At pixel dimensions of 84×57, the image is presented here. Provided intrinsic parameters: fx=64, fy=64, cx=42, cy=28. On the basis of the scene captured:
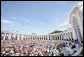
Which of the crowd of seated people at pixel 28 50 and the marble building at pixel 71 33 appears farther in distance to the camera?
the marble building at pixel 71 33

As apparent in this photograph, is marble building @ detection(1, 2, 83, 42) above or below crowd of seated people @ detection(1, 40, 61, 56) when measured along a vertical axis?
above

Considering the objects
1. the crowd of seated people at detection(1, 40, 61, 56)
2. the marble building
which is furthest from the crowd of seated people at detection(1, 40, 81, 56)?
the marble building

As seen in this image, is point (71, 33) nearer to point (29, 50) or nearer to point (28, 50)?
point (29, 50)

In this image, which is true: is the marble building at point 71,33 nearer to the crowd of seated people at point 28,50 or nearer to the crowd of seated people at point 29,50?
the crowd of seated people at point 29,50

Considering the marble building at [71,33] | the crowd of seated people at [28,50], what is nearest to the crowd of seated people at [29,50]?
the crowd of seated people at [28,50]

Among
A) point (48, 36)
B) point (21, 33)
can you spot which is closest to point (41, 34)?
point (48, 36)

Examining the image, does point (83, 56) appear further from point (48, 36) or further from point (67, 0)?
point (48, 36)

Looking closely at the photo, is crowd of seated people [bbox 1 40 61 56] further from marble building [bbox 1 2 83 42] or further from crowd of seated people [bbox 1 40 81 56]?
marble building [bbox 1 2 83 42]

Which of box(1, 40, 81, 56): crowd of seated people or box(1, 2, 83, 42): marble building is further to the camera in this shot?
box(1, 2, 83, 42): marble building

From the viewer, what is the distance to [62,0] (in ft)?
30.0

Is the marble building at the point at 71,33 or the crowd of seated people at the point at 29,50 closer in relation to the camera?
the crowd of seated people at the point at 29,50

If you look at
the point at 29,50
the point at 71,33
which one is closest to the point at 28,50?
the point at 29,50

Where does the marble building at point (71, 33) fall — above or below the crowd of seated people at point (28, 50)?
above

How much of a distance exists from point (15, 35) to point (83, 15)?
4935cm
